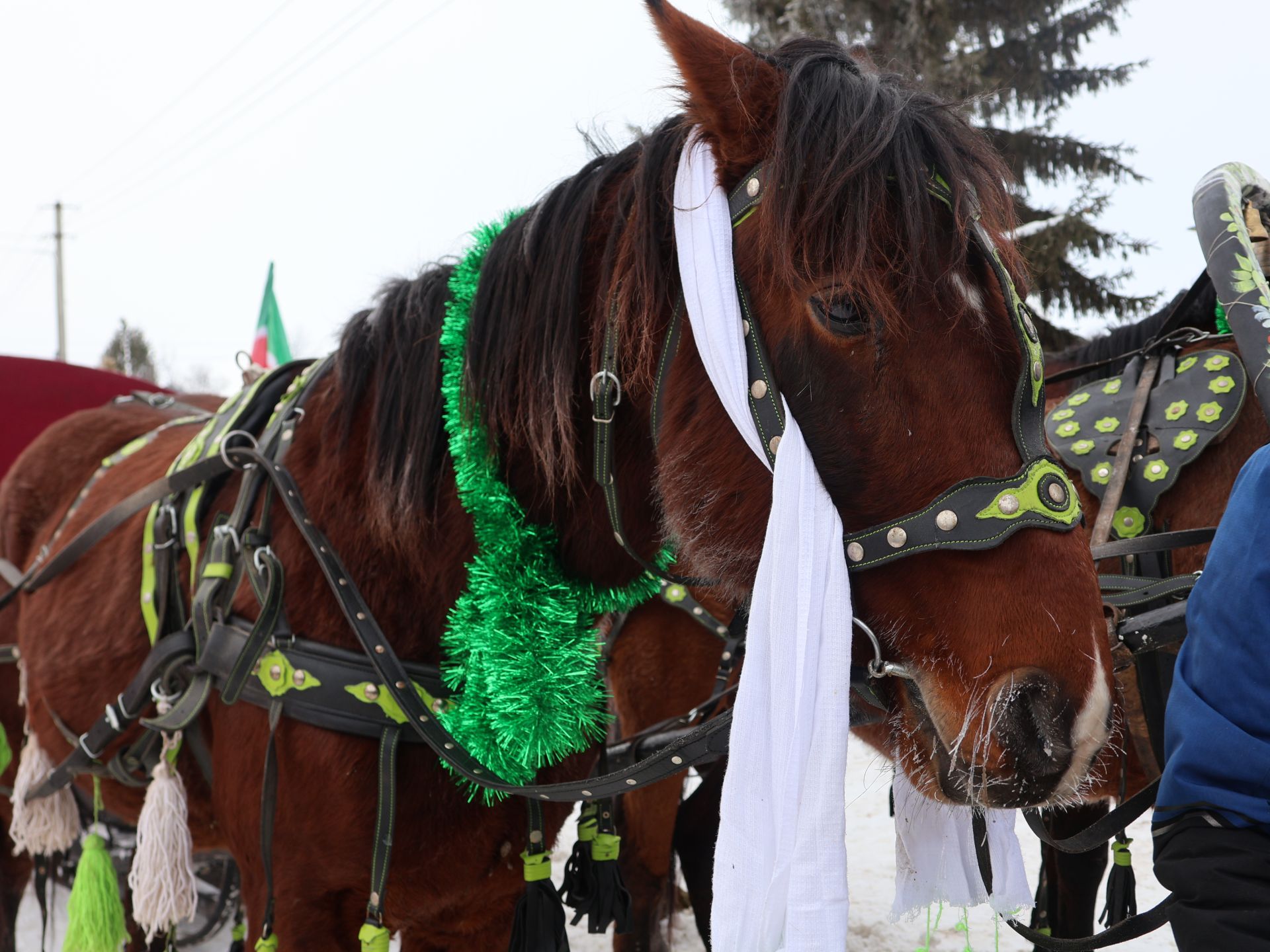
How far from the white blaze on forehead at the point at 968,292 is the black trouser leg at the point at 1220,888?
720mm

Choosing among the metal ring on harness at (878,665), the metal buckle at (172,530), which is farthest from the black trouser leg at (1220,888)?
the metal buckle at (172,530)

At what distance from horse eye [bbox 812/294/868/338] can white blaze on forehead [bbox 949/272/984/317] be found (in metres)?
0.13

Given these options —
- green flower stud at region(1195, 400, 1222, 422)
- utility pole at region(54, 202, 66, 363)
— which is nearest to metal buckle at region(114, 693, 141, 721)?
green flower stud at region(1195, 400, 1222, 422)

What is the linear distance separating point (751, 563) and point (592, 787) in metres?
0.50

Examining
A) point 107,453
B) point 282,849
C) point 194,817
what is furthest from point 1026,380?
point 107,453

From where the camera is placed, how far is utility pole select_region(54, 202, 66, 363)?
2309 cm

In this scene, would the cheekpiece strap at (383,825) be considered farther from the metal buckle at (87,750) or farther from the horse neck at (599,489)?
the metal buckle at (87,750)

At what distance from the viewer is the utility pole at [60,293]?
909 inches

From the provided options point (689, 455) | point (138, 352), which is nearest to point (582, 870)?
point (689, 455)

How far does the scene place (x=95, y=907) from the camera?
7.34ft

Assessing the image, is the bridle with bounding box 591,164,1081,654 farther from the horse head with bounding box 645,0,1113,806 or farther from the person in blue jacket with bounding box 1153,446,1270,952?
the person in blue jacket with bounding box 1153,446,1270,952

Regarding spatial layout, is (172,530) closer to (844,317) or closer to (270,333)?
(844,317)

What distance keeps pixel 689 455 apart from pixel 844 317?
11.6 inches

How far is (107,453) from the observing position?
2.93 m
